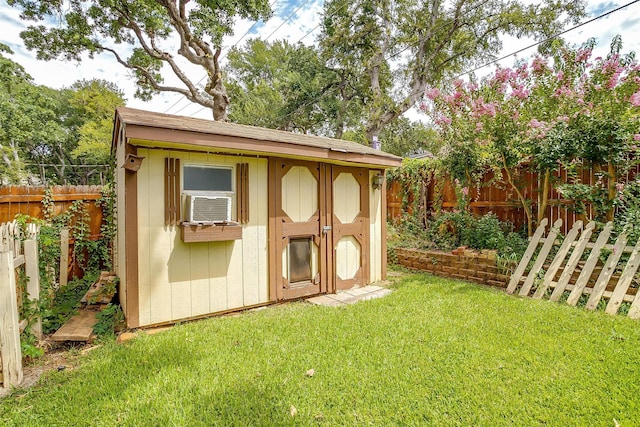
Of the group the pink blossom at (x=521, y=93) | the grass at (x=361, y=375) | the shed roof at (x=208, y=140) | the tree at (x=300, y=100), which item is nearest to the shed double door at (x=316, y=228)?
the shed roof at (x=208, y=140)

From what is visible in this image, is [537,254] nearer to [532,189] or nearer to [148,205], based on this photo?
[532,189]

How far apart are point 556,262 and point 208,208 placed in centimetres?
466

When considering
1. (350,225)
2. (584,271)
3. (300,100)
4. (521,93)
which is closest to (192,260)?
(350,225)

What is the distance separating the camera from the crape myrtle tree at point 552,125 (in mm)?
4258

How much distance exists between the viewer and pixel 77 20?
10.2 meters

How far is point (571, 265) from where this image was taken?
402 centimetres

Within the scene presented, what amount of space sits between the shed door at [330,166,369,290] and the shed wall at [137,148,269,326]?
3.93 ft

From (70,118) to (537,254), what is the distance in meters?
28.3

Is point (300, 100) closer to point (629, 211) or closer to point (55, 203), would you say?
point (55, 203)

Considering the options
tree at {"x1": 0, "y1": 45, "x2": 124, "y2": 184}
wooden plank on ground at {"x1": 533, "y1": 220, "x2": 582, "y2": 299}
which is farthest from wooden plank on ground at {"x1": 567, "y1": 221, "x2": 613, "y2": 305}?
tree at {"x1": 0, "y1": 45, "x2": 124, "y2": 184}

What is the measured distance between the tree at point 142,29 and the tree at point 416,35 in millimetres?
4912

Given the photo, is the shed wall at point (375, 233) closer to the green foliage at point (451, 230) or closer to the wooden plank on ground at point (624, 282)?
the green foliage at point (451, 230)

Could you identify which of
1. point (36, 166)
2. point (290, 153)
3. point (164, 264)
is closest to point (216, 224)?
point (164, 264)

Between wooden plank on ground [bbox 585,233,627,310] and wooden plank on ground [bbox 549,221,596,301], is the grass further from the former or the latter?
wooden plank on ground [bbox 549,221,596,301]
